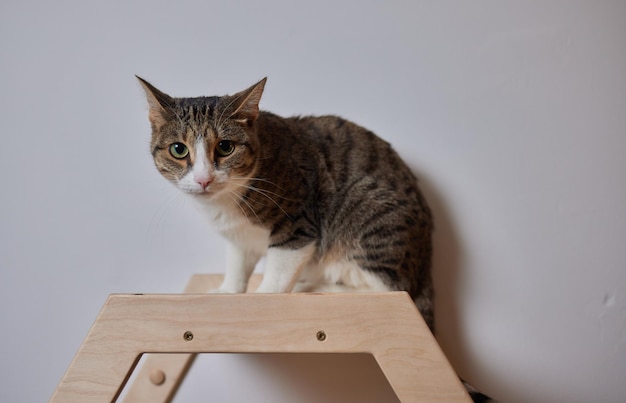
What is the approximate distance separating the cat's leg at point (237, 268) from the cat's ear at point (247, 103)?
1.22ft

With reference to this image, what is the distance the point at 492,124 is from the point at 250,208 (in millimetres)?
763

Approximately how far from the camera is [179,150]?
1.17 meters

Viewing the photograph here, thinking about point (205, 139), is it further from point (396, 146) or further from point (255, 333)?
point (396, 146)

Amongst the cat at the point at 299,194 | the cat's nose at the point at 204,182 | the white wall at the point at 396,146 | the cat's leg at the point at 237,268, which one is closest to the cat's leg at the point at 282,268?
the cat at the point at 299,194

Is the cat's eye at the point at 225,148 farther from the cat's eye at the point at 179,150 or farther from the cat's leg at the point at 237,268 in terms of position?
the cat's leg at the point at 237,268

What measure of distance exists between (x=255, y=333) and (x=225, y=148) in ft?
1.46

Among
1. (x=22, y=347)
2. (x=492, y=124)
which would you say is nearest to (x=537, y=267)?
(x=492, y=124)

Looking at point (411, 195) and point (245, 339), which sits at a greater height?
point (411, 195)

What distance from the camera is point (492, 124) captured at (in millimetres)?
1500

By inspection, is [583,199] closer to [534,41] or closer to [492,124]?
[492,124]

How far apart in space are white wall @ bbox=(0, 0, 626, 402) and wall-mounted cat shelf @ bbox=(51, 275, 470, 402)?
575 millimetres

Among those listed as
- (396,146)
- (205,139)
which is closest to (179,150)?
(205,139)

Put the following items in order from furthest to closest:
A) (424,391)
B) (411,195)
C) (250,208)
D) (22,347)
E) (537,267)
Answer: (22,347), (537,267), (411,195), (250,208), (424,391)

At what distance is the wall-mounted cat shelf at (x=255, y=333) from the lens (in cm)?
95
